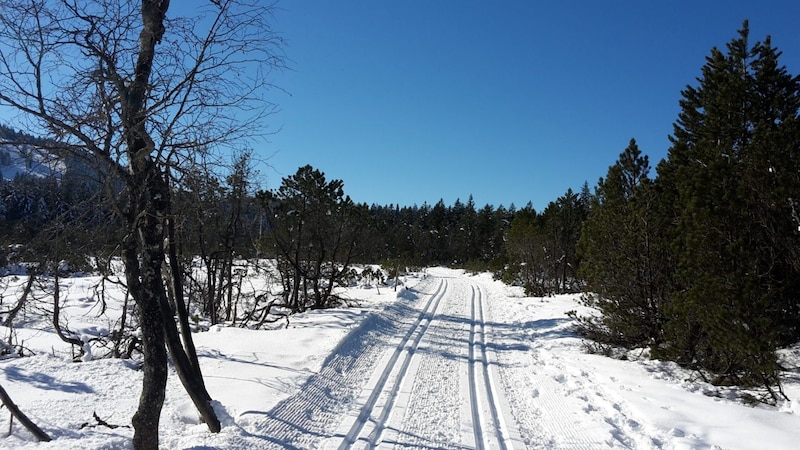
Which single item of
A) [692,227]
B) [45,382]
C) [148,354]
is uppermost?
[692,227]

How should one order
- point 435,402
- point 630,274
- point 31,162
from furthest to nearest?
point 630,274, point 435,402, point 31,162

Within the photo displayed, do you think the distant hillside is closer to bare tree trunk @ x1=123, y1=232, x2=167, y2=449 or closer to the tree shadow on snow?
bare tree trunk @ x1=123, y1=232, x2=167, y2=449

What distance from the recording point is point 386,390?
26.0 ft

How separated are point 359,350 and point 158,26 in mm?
8279

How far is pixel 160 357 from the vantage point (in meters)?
4.55

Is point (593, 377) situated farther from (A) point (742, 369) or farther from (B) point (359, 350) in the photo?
(B) point (359, 350)

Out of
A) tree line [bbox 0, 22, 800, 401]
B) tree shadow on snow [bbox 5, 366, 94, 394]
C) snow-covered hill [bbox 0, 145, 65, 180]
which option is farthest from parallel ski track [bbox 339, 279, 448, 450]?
snow-covered hill [bbox 0, 145, 65, 180]

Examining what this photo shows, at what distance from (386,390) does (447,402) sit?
120 centimetres

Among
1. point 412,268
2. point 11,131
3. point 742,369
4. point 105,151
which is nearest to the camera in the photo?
point 11,131

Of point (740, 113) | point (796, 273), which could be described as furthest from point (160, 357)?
point (740, 113)

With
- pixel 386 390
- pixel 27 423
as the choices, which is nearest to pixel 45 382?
pixel 27 423

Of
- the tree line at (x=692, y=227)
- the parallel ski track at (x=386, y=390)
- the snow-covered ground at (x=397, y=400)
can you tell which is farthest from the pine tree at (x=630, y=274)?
the parallel ski track at (x=386, y=390)

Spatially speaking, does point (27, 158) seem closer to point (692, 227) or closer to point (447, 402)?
point (447, 402)

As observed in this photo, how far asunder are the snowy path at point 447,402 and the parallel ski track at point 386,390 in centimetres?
2
